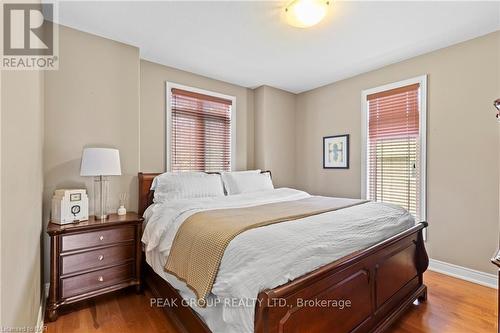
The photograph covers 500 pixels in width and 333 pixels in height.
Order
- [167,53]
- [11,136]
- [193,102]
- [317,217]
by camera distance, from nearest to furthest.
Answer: [11,136], [317,217], [167,53], [193,102]

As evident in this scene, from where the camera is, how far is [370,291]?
1.68m

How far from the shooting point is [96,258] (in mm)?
2201

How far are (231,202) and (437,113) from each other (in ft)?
8.54

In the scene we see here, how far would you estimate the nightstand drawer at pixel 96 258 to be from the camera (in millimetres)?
2055

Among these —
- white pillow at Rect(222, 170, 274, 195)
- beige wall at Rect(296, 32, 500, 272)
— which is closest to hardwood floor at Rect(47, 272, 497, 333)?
beige wall at Rect(296, 32, 500, 272)

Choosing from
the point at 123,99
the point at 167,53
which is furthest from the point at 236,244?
the point at 167,53

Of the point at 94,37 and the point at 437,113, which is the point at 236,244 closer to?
the point at 94,37

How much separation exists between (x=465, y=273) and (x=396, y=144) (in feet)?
5.30

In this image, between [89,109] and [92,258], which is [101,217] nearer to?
[92,258]

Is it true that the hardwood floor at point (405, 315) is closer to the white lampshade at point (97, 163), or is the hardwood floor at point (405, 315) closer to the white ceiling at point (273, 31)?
the white lampshade at point (97, 163)

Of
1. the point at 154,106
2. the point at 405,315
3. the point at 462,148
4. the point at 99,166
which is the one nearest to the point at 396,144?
the point at 462,148

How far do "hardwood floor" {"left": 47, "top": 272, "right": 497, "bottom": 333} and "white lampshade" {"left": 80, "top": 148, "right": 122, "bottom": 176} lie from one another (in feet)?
3.82

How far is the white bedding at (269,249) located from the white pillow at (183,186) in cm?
54

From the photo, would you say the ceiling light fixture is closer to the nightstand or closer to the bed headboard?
the bed headboard
